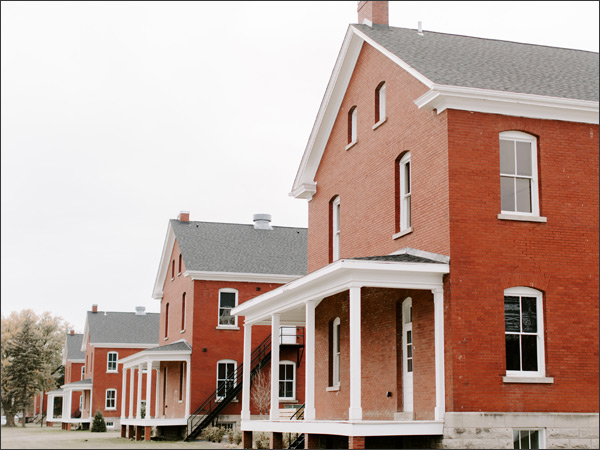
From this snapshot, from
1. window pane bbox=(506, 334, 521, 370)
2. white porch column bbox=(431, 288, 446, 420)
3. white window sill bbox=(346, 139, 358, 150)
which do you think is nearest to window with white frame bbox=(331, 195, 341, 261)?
white window sill bbox=(346, 139, 358, 150)

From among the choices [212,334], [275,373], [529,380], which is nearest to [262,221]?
[212,334]

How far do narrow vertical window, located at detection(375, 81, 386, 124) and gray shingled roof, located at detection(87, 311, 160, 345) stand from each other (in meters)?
42.7

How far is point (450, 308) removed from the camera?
18.3 m

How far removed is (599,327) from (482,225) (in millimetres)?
3521

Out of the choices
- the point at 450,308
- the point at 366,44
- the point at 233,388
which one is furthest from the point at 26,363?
the point at 450,308

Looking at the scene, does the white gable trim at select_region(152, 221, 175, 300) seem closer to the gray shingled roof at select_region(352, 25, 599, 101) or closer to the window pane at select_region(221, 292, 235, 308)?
the window pane at select_region(221, 292, 235, 308)

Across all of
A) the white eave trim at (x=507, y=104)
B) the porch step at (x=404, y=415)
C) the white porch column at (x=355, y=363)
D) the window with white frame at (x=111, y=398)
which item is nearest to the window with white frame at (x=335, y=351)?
the porch step at (x=404, y=415)

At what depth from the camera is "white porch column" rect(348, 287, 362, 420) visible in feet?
57.7

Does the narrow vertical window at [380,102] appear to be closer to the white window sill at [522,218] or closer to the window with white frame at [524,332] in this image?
the white window sill at [522,218]

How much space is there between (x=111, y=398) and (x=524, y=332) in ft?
156

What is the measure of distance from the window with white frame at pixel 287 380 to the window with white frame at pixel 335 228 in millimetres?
12660

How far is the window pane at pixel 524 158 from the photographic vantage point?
19.5m

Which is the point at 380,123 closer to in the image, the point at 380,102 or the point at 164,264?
the point at 380,102

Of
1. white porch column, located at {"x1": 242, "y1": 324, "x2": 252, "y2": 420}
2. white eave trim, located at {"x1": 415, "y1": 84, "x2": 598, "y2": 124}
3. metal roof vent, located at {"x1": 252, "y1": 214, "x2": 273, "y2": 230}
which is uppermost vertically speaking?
metal roof vent, located at {"x1": 252, "y1": 214, "x2": 273, "y2": 230}
